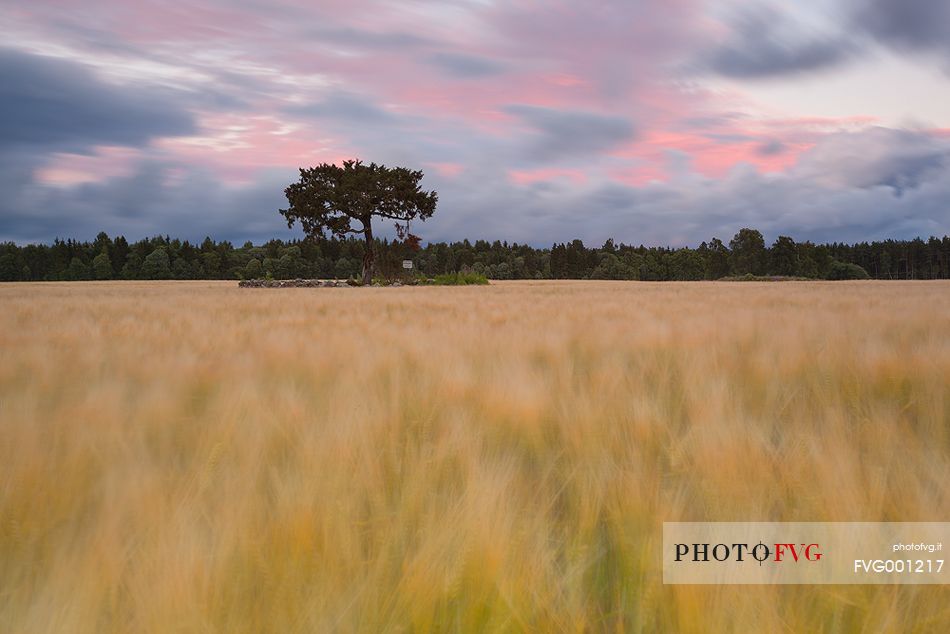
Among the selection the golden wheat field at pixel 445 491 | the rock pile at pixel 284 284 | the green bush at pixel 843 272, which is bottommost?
the golden wheat field at pixel 445 491

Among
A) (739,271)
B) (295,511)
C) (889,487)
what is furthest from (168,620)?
(739,271)

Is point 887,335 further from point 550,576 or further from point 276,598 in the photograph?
point 276,598

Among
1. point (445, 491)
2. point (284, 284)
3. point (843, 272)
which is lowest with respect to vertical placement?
point (445, 491)

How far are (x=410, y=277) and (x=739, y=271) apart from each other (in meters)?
78.3

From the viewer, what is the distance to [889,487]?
1.76 meters

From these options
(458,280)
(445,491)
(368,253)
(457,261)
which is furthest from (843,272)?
(445,491)

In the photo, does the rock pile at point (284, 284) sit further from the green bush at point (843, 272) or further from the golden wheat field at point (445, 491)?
the green bush at point (843, 272)

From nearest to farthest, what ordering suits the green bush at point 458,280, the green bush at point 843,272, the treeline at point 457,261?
the green bush at point 458,280 → the treeline at point 457,261 → the green bush at point 843,272

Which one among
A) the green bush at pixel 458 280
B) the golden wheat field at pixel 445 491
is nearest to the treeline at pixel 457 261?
the green bush at pixel 458 280

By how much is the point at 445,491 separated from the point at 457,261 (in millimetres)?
117483

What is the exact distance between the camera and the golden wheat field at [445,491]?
124 cm

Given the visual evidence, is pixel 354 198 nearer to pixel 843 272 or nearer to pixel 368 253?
A: pixel 368 253

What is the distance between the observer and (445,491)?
1815 millimetres

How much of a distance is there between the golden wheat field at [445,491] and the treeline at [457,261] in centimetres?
6349
